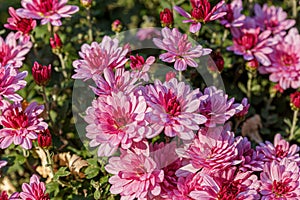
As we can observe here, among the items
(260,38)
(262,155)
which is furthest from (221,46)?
(262,155)

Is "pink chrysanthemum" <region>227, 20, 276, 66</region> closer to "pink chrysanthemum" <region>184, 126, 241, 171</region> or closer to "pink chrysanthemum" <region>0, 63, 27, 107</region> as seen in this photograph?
Answer: "pink chrysanthemum" <region>184, 126, 241, 171</region>

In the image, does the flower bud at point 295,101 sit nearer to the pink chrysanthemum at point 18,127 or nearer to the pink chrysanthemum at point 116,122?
the pink chrysanthemum at point 116,122

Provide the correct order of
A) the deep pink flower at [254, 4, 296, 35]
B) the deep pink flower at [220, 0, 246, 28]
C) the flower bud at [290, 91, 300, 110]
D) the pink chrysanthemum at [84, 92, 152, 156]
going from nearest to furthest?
the pink chrysanthemum at [84, 92, 152, 156]
the flower bud at [290, 91, 300, 110]
the deep pink flower at [220, 0, 246, 28]
the deep pink flower at [254, 4, 296, 35]

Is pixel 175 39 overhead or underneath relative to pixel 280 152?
overhead

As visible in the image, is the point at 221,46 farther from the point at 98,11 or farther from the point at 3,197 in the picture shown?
the point at 3,197

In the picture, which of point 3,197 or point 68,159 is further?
point 68,159

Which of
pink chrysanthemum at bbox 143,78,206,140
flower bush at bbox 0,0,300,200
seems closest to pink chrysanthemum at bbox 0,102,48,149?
flower bush at bbox 0,0,300,200

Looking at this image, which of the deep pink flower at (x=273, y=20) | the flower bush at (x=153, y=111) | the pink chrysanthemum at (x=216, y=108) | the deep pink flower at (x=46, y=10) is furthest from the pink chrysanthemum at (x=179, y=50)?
the deep pink flower at (x=273, y=20)
